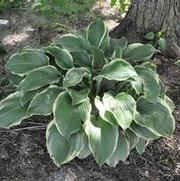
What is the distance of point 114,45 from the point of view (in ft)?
12.1

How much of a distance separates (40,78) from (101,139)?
2.10ft

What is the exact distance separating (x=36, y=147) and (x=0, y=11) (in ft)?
7.35

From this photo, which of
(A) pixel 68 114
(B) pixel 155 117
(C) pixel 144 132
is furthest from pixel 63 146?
(B) pixel 155 117

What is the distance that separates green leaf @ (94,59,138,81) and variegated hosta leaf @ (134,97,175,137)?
272 millimetres

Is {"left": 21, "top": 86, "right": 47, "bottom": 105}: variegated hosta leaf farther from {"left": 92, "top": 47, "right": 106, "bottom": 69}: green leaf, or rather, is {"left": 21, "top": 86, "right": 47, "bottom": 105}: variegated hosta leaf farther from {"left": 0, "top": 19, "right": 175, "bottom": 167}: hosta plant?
{"left": 92, "top": 47, "right": 106, "bottom": 69}: green leaf

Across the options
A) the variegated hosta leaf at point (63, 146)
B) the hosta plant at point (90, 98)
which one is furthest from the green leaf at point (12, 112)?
the variegated hosta leaf at point (63, 146)

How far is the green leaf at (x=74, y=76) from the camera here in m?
3.03

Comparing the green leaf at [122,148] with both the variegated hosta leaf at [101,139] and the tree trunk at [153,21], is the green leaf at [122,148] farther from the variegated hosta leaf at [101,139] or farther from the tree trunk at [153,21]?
the tree trunk at [153,21]

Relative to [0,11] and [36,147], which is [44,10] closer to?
[0,11]

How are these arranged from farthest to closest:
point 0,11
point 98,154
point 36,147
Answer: point 0,11
point 36,147
point 98,154

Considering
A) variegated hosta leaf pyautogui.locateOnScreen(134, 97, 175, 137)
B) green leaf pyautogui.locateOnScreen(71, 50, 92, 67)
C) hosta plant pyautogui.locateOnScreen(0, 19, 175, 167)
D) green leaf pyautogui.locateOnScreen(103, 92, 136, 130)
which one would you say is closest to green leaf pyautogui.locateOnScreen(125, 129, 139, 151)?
hosta plant pyautogui.locateOnScreen(0, 19, 175, 167)

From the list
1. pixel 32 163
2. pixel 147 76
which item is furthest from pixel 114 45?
pixel 32 163

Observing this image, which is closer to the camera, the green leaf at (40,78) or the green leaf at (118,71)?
the green leaf at (118,71)

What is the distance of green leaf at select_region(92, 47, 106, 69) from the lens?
332cm
